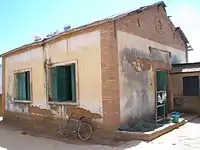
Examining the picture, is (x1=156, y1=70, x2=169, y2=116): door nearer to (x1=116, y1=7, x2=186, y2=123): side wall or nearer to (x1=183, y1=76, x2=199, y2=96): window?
(x1=116, y1=7, x2=186, y2=123): side wall

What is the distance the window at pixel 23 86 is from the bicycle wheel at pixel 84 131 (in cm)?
412

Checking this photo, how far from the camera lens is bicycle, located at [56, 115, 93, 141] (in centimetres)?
820

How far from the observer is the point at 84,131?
27.6 ft

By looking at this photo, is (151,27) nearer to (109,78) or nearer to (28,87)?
(109,78)

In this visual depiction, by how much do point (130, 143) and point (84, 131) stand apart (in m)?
1.92

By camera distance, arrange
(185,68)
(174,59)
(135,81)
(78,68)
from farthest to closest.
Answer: (174,59)
(185,68)
(135,81)
(78,68)

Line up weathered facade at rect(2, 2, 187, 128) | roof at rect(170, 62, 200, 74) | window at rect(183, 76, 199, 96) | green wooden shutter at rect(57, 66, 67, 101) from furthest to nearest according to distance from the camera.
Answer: window at rect(183, 76, 199, 96)
roof at rect(170, 62, 200, 74)
green wooden shutter at rect(57, 66, 67, 101)
weathered facade at rect(2, 2, 187, 128)

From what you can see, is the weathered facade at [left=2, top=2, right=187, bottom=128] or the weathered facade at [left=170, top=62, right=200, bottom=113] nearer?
the weathered facade at [left=2, top=2, right=187, bottom=128]

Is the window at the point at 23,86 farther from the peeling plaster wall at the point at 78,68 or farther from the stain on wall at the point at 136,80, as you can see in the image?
the stain on wall at the point at 136,80

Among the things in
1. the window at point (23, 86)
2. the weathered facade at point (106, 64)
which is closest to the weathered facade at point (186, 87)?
the weathered facade at point (106, 64)

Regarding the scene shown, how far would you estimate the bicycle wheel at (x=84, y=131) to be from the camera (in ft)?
26.6

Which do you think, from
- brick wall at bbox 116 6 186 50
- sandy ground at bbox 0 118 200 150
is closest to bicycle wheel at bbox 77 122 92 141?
sandy ground at bbox 0 118 200 150

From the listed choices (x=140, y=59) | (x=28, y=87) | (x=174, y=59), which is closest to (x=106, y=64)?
(x=140, y=59)

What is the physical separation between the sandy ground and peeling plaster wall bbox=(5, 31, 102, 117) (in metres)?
1.38
